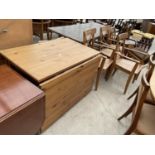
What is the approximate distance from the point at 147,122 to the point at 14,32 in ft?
5.24

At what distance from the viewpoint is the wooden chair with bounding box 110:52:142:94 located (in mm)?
2383

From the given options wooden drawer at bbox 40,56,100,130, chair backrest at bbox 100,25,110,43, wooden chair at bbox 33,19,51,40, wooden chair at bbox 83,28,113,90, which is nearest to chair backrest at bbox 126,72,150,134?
wooden drawer at bbox 40,56,100,130

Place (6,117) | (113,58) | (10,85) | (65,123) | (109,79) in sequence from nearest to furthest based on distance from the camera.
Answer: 1. (6,117)
2. (10,85)
3. (65,123)
4. (113,58)
5. (109,79)

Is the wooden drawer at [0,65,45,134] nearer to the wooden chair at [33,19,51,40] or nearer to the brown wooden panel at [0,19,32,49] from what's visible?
the brown wooden panel at [0,19,32,49]

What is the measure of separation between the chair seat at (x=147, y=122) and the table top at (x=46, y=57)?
33.8 inches

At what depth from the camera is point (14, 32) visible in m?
1.68

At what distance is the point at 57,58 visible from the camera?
1.75 meters

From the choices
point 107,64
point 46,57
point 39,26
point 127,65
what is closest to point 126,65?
point 127,65

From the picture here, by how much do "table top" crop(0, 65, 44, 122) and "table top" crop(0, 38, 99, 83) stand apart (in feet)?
0.29

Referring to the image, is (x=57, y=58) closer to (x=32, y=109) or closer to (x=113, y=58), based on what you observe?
(x=32, y=109)

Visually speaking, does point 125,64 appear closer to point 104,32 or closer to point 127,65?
point 127,65

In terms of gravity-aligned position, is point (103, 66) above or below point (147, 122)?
above

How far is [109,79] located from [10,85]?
1.93 m
